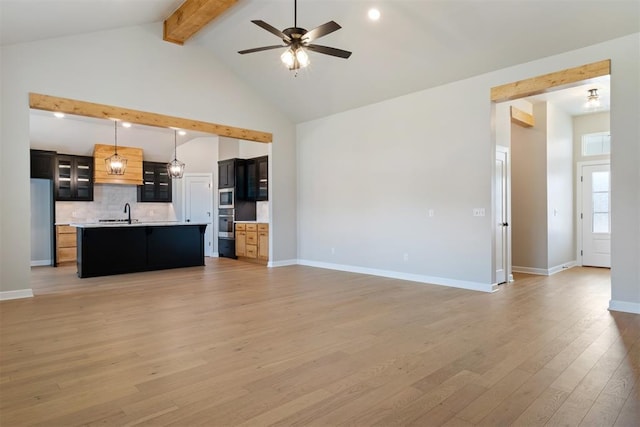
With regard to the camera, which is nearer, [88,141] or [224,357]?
[224,357]

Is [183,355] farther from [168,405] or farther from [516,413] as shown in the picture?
[516,413]

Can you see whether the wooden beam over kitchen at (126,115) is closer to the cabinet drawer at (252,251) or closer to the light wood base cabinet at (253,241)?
the light wood base cabinet at (253,241)

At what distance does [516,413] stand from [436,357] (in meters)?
0.83

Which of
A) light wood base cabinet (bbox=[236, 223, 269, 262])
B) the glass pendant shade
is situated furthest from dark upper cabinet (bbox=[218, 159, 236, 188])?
the glass pendant shade

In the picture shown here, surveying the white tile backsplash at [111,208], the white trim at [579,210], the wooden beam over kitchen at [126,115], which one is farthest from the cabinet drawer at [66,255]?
the white trim at [579,210]

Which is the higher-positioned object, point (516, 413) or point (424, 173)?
point (424, 173)

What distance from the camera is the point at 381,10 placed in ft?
15.6

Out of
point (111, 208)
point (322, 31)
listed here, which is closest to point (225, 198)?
point (111, 208)

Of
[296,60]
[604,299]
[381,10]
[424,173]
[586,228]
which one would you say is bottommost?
[604,299]

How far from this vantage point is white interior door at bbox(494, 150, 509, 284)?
19.1 feet

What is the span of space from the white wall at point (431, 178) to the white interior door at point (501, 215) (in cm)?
62

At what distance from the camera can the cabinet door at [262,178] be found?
8.67 m

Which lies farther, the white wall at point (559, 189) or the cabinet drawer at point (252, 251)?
the cabinet drawer at point (252, 251)

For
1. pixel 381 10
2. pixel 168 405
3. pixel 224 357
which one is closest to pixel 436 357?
pixel 224 357
